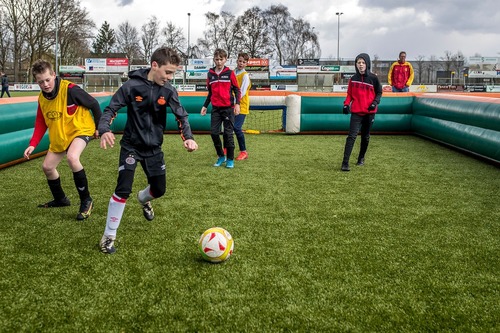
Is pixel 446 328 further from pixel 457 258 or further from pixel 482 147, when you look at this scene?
pixel 482 147

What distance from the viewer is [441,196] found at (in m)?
5.64

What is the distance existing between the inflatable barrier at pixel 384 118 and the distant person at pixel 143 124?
169 inches

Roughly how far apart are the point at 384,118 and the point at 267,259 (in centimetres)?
967

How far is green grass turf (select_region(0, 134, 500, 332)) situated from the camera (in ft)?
8.85

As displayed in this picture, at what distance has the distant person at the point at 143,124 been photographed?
12.3 ft

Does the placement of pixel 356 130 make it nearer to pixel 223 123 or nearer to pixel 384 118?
pixel 223 123

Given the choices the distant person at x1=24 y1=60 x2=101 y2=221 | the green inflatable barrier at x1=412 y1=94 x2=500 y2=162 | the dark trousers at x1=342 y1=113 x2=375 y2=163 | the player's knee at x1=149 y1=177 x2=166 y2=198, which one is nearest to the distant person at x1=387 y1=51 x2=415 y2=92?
the green inflatable barrier at x1=412 y1=94 x2=500 y2=162

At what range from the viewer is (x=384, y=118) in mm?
12320

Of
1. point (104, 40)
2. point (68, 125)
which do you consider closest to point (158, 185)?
point (68, 125)

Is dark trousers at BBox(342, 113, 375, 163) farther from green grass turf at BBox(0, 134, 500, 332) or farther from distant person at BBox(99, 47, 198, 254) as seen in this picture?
distant person at BBox(99, 47, 198, 254)

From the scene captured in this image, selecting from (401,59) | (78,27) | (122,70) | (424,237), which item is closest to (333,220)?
(424,237)

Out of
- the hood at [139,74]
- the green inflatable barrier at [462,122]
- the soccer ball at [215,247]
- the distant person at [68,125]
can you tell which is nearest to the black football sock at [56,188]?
the distant person at [68,125]

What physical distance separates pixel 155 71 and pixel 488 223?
359 centimetres

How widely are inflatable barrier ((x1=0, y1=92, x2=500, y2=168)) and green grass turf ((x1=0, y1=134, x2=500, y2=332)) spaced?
4.90 feet
